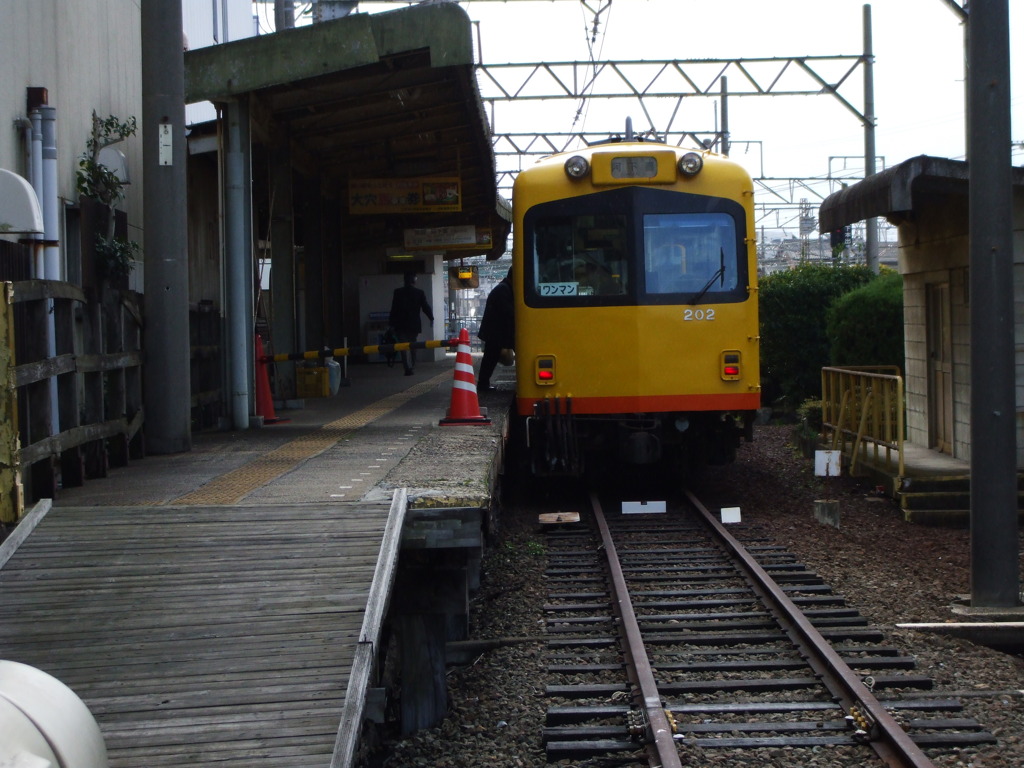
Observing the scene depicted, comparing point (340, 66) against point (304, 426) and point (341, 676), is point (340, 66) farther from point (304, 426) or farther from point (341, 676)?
point (341, 676)

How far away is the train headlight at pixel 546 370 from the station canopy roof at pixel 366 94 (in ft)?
8.65

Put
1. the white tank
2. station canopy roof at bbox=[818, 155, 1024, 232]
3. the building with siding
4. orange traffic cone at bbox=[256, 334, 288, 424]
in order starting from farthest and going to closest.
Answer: orange traffic cone at bbox=[256, 334, 288, 424] → the building with siding → station canopy roof at bbox=[818, 155, 1024, 232] → the white tank

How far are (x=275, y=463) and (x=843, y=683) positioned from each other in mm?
3878

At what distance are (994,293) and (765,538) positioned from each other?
2.94 meters

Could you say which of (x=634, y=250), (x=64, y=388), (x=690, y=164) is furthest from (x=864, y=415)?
(x=64, y=388)

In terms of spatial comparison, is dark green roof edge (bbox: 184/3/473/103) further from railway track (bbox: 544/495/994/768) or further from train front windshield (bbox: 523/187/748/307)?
railway track (bbox: 544/495/994/768)

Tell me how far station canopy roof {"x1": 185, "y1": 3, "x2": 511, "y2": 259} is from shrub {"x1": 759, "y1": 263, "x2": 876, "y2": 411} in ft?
16.9

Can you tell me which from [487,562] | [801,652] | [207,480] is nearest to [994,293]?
[801,652]

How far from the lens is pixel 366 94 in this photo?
11.9 meters

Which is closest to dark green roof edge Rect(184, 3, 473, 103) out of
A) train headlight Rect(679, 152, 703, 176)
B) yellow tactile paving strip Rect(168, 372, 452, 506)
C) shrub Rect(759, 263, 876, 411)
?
train headlight Rect(679, 152, 703, 176)

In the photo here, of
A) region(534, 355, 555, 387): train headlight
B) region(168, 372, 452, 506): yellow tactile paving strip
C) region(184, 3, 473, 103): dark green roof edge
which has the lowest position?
region(168, 372, 452, 506): yellow tactile paving strip

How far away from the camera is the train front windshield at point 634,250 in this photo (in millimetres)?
10273

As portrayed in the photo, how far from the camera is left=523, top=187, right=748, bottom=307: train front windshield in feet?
33.7

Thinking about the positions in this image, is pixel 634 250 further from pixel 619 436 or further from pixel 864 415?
pixel 864 415
